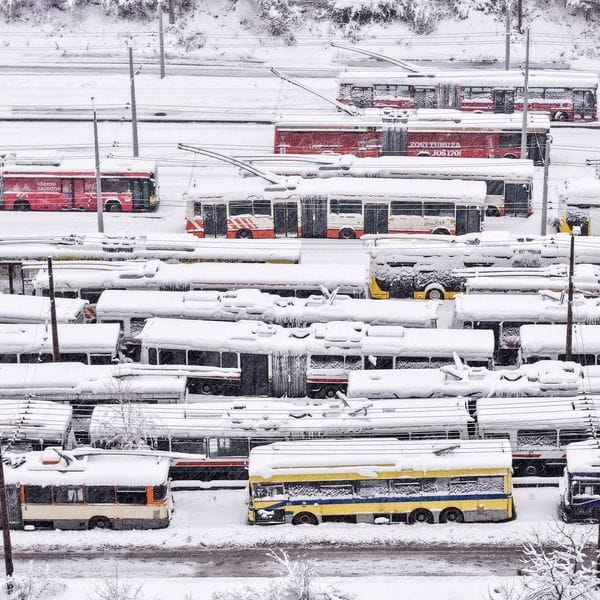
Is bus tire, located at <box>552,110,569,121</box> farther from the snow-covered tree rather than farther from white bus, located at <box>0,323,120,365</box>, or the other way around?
the snow-covered tree

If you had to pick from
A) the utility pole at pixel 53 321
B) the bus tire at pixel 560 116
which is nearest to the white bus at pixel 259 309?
the utility pole at pixel 53 321

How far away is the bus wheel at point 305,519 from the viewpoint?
35219mm

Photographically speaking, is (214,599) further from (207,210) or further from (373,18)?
(373,18)

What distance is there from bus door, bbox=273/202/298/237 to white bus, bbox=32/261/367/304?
729cm

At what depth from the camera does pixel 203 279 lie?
46.5m

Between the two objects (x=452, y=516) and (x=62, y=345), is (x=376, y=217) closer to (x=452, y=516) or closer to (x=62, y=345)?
(x=62, y=345)

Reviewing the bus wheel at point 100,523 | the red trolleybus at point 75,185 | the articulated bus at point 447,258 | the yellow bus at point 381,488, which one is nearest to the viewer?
the yellow bus at point 381,488

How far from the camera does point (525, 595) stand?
2870 centimetres

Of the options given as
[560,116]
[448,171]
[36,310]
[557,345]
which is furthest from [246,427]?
[560,116]

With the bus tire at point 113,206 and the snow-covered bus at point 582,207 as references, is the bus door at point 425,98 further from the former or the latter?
the bus tire at point 113,206

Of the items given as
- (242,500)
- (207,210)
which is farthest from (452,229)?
(242,500)

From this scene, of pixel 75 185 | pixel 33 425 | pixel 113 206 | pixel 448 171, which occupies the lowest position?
pixel 33 425

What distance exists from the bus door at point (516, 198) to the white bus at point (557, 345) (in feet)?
48.0

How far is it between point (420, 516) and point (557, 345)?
31.4 feet
